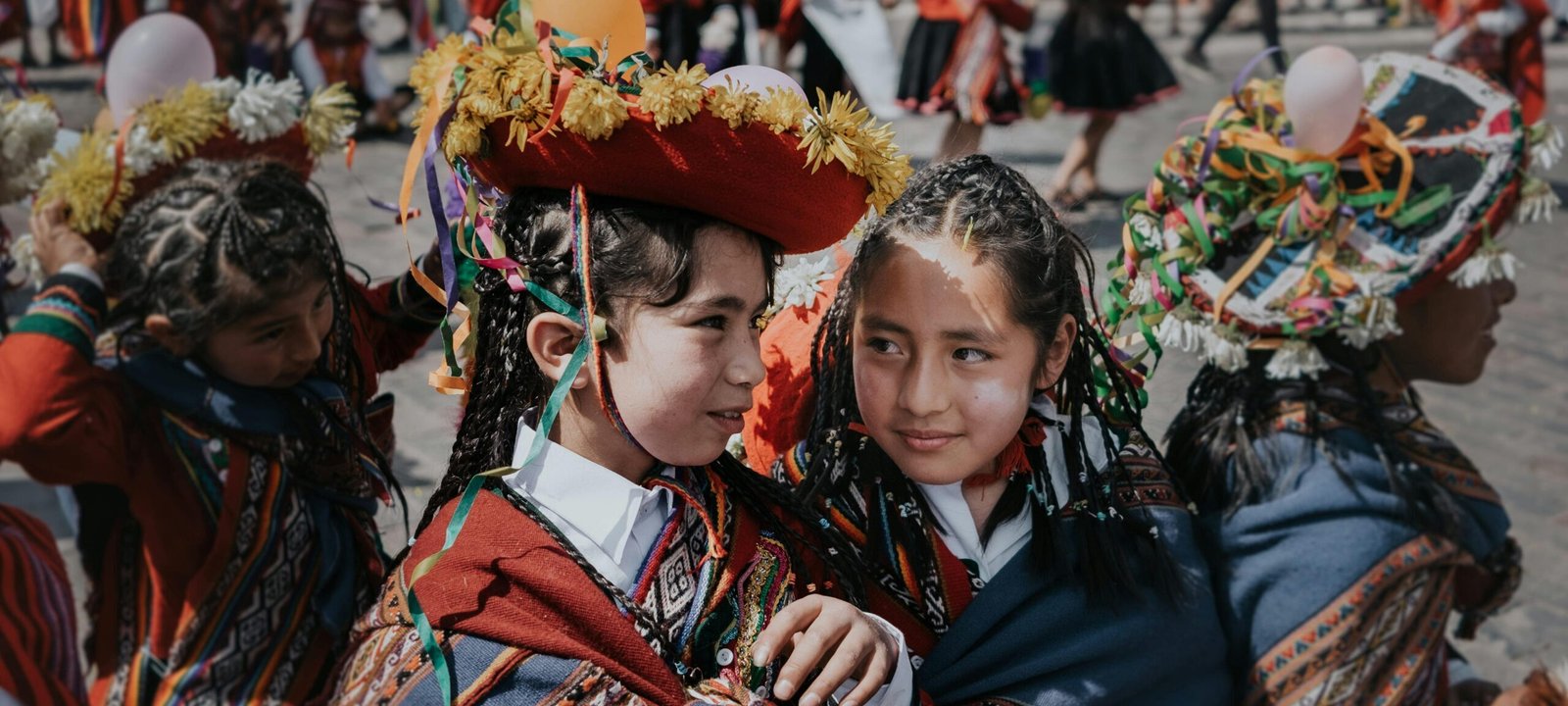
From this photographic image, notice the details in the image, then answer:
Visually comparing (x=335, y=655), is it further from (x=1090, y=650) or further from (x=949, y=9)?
(x=949, y=9)

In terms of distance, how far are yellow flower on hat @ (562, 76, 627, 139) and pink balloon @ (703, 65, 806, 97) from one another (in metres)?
0.16

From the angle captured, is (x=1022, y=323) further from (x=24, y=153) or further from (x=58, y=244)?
(x=24, y=153)

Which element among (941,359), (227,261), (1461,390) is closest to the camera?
(941,359)

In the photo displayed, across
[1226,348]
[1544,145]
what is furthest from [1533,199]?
[1226,348]

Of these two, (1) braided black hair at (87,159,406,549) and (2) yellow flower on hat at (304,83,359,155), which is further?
(2) yellow flower on hat at (304,83,359,155)

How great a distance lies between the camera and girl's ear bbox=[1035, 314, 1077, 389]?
2131mm

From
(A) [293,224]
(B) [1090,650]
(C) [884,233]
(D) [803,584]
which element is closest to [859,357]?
(C) [884,233]

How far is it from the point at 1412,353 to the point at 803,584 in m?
1.53

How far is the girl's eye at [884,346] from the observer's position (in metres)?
2.05

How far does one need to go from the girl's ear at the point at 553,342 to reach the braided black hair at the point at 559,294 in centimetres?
3

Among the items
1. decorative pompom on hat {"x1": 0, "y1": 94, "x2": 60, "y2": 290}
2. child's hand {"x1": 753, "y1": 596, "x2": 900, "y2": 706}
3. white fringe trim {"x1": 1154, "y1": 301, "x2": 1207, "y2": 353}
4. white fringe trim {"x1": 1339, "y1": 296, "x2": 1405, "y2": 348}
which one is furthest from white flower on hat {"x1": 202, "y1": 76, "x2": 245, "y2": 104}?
white fringe trim {"x1": 1339, "y1": 296, "x2": 1405, "y2": 348}

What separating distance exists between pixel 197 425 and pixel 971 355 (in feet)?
4.92

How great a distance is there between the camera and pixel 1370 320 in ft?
8.24

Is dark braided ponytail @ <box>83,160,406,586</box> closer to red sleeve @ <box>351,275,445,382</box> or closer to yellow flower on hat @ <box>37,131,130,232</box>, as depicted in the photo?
yellow flower on hat @ <box>37,131,130,232</box>
